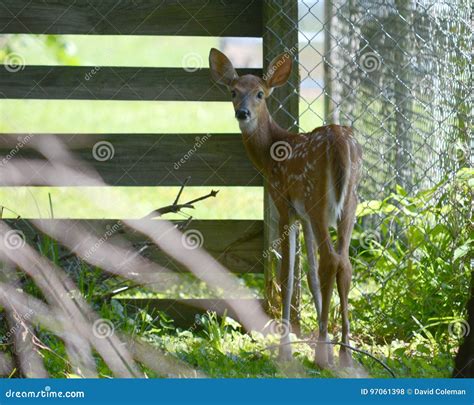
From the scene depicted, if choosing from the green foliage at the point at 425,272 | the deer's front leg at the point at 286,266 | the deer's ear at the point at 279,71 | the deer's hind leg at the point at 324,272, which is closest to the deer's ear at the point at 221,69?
the deer's ear at the point at 279,71

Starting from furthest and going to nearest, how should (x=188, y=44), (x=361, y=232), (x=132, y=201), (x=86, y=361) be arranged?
(x=188, y=44) < (x=132, y=201) < (x=361, y=232) < (x=86, y=361)

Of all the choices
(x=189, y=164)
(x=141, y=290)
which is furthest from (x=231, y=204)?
(x=189, y=164)

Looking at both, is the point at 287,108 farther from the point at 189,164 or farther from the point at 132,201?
the point at 132,201

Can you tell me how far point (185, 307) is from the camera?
5805mm

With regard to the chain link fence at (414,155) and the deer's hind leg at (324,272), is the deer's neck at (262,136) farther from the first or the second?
the deer's hind leg at (324,272)

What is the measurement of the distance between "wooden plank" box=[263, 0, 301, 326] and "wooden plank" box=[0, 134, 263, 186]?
30 centimetres

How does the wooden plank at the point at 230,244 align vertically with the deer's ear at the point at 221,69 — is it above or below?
below

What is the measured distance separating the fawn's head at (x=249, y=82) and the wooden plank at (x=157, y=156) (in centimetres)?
50

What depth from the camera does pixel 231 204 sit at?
852cm

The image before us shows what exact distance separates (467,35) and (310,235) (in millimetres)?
1783

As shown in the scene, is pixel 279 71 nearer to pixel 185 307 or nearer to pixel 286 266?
pixel 286 266

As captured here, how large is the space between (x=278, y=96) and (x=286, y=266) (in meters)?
1.14

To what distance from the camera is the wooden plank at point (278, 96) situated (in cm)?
550

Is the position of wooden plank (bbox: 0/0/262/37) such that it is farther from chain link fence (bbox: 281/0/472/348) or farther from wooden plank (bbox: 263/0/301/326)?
chain link fence (bbox: 281/0/472/348)
